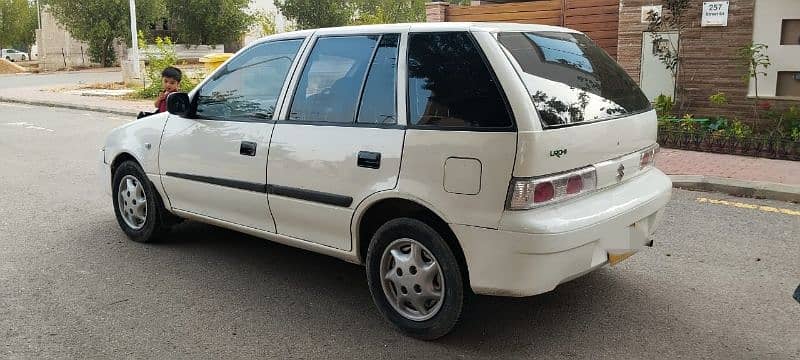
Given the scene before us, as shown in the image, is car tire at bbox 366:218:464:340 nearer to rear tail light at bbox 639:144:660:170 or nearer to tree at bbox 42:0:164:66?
rear tail light at bbox 639:144:660:170

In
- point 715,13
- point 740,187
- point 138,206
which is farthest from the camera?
point 715,13

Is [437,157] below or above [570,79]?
below

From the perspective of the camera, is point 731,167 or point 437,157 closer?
point 437,157

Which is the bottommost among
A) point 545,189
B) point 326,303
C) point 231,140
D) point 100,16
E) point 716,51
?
point 326,303

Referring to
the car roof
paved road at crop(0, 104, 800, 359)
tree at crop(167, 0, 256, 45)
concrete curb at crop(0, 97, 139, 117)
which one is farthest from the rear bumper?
tree at crop(167, 0, 256, 45)

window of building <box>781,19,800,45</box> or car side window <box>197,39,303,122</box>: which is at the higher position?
window of building <box>781,19,800,45</box>

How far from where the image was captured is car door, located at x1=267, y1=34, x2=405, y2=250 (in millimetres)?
3930

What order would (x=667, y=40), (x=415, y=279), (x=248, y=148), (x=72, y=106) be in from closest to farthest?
(x=415, y=279)
(x=248, y=148)
(x=667, y=40)
(x=72, y=106)

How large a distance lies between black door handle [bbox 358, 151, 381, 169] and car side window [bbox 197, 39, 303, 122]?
0.86 m

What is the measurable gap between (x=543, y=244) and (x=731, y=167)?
588cm

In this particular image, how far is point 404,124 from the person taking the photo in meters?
3.82

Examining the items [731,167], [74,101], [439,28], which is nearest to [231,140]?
[439,28]

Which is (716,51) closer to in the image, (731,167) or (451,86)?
(731,167)

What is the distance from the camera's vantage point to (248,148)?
180 inches
